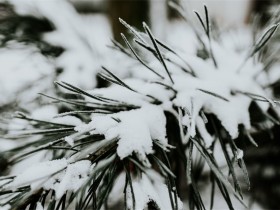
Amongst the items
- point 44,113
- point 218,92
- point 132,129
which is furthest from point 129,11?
point 132,129

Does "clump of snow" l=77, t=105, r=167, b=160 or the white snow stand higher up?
"clump of snow" l=77, t=105, r=167, b=160

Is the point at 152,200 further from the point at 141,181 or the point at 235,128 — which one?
the point at 235,128

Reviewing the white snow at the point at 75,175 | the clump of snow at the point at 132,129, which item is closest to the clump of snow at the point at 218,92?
the clump of snow at the point at 132,129

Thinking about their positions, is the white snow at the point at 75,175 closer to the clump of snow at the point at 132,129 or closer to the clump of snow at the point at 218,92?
the clump of snow at the point at 132,129

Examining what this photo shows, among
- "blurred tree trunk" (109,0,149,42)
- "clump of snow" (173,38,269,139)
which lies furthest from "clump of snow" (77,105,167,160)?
"blurred tree trunk" (109,0,149,42)

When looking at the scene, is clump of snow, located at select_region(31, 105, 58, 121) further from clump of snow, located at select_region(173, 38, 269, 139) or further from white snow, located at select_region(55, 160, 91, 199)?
clump of snow, located at select_region(173, 38, 269, 139)

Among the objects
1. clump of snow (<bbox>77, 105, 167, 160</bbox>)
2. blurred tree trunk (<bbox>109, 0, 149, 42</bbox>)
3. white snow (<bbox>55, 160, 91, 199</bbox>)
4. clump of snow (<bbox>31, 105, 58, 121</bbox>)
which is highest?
blurred tree trunk (<bbox>109, 0, 149, 42</bbox>)

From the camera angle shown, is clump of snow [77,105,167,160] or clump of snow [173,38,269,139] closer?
clump of snow [77,105,167,160]

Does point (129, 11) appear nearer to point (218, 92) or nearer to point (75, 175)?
point (218, 92)
